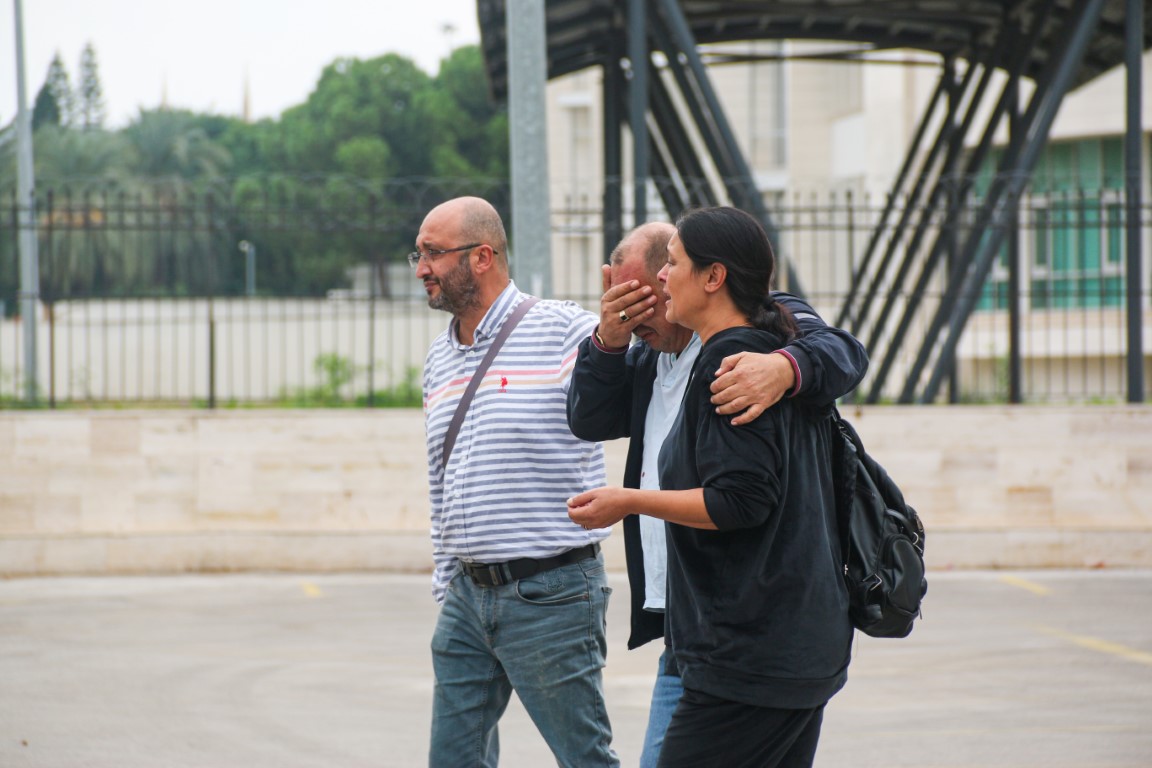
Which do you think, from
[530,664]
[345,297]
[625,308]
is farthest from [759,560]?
[345,297]

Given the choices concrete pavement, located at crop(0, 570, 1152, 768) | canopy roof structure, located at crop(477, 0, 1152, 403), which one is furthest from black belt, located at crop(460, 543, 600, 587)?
canopy roof structure, located at crop(477, 0, 1152, 403)

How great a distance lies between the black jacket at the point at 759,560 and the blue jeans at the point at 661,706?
0.59 meters

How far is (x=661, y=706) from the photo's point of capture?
3506mm

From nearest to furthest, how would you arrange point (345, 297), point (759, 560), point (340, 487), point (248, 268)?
point (759, 560)
point (340, 487)
point (345, 297)
point (248, 268)

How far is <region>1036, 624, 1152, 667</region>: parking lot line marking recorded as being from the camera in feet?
25.0

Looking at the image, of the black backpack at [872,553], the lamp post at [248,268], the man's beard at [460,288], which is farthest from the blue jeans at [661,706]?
the lamp post at [248,268]

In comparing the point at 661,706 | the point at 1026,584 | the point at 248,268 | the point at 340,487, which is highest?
the point at 248,268

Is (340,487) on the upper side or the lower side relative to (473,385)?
lower

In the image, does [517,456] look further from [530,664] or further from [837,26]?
[837,26]

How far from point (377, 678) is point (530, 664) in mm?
3781

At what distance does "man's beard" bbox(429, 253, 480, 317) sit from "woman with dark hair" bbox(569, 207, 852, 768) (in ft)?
3.45

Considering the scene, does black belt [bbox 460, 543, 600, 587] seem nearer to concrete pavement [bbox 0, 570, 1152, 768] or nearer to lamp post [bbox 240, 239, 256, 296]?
concrete pavement [bbox 0, 570, 1152, 768]

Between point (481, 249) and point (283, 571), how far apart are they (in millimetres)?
7103

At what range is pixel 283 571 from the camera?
1056 cm
